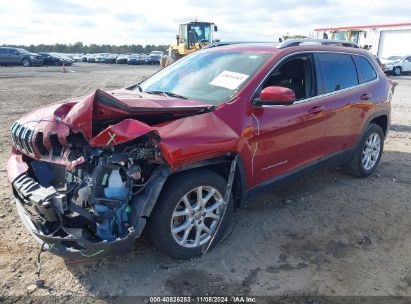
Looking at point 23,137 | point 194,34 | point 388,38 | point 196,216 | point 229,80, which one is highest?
point 388,38

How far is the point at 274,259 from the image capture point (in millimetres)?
3543

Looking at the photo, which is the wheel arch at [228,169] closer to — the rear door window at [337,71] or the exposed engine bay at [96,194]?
the exposed engine bay at [96,194]

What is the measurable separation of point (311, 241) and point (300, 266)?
496 millimetres

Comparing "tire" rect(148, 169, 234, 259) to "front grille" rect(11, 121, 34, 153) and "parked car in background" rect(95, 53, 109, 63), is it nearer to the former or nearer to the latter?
"front grille" rect(11, 121, 34, 153)

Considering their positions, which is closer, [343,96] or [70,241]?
[70,241]

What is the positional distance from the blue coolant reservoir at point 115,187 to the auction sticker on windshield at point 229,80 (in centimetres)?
147

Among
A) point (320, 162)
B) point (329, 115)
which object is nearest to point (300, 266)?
point (320, 162)

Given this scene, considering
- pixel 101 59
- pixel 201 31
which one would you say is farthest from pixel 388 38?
pixel 101 59

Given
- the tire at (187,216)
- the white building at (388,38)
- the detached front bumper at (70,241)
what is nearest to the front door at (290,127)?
the tire at (187,216)

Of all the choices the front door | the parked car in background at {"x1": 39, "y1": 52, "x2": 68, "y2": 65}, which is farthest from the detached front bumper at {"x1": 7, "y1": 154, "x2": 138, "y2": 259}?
the parked car in background at {"x1": 39, "y1": 52, "x2": 68, "y2": 65}

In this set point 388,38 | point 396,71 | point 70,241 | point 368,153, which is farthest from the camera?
point 388,38

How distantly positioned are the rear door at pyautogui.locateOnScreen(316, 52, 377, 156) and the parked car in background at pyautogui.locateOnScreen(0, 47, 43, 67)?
115 feet

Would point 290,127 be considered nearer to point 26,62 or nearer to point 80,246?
point 80,246

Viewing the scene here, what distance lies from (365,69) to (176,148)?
3587 mm
